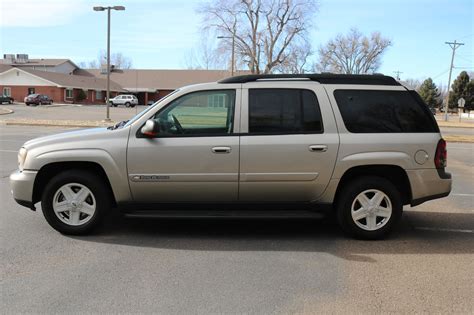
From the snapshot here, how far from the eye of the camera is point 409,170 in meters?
5.36

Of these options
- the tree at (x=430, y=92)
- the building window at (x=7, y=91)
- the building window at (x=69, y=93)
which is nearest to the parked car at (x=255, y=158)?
the building window at (x=69, y=93)

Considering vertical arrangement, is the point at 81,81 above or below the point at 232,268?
above

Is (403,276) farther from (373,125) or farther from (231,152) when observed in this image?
(231,152)

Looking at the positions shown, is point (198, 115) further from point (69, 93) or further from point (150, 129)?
point (69, 93)

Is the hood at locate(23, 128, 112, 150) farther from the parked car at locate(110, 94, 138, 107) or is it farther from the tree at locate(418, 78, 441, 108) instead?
the tree at locate(418, 78, 441, 108)

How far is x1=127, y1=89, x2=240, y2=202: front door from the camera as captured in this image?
205 inches

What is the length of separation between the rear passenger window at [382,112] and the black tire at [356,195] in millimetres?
604

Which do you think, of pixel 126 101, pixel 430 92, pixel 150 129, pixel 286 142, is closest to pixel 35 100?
pixel 126 101

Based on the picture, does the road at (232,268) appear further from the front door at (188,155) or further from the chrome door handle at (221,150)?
the chrome door handle at (221,150)

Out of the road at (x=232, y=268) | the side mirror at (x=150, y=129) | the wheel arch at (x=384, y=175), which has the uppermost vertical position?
the side mirror at (x=150, y=129)

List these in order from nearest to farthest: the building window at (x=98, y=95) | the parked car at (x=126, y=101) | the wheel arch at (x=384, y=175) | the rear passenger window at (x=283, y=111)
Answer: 1. the rear passenger window at (x=283, y=111)
2. the wheel arch at (x=384, y=175)
3. the parked car at (x=126, y=101)
4. the building window at (x=98, y=95)

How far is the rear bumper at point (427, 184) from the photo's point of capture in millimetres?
5391

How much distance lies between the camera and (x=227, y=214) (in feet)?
17.6

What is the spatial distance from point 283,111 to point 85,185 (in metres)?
2.44
